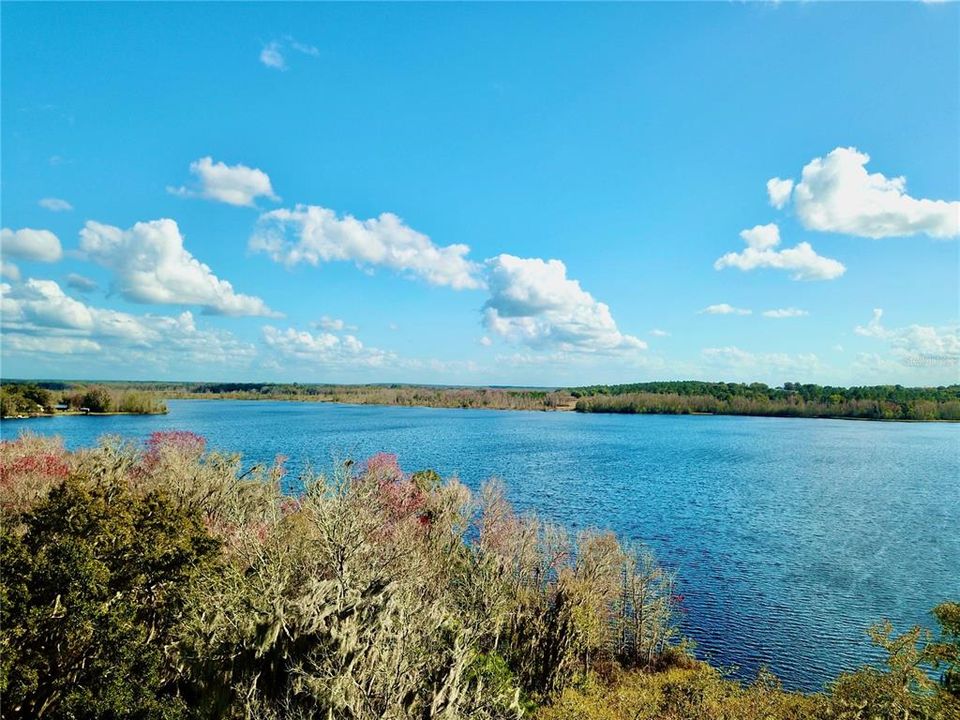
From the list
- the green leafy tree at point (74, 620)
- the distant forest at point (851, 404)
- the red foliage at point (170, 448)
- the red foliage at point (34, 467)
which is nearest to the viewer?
the green leafy tree at point (74, 620)

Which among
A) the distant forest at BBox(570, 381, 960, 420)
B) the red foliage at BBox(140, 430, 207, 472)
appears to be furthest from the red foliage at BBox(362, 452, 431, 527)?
the distant forest at BBox(570, 381, 960, 420)

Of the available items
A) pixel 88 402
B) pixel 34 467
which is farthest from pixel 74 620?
pixel 88 402

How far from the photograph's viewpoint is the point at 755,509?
55.4 metres

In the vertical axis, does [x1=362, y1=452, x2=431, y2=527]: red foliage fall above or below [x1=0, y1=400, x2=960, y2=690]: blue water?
above

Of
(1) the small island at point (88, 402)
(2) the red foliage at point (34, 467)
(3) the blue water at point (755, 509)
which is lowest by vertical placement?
(3) the blue water at point (755, 509)

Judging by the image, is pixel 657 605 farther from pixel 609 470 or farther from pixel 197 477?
pixel 609 470

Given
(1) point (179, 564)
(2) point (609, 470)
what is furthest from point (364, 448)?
(1) point (179, 564)

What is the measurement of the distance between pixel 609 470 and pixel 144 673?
65.0m

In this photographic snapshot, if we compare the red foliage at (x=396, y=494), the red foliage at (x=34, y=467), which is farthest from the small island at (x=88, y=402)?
the red foliage at (x=396, y=494)

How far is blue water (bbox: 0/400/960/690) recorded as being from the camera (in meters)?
31.3

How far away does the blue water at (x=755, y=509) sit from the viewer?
31.3 m

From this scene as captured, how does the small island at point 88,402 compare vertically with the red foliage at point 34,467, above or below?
below

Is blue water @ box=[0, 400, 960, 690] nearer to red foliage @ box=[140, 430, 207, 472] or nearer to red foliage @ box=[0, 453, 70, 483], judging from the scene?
red foliage @ box=[140, 430, 207, 472]

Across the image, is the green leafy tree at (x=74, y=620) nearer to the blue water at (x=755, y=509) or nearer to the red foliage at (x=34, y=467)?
the red foliage at (x=34, y=467)
